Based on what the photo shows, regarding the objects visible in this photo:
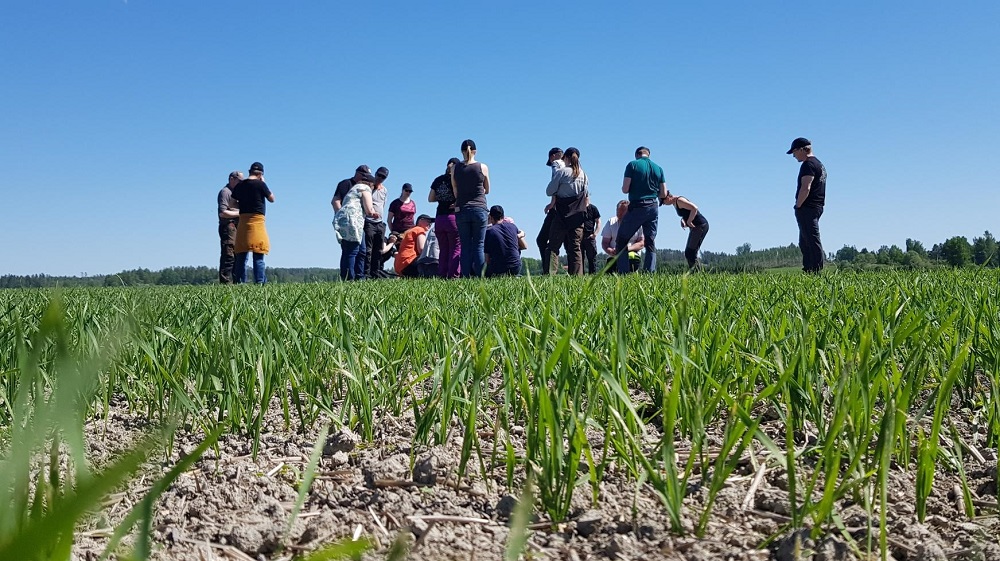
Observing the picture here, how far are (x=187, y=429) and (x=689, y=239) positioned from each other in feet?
34.6

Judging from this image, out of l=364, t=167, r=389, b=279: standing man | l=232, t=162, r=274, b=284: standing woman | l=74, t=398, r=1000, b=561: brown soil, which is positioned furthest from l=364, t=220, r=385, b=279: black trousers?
l=74, t=398, r=1000, b=561: brown soil

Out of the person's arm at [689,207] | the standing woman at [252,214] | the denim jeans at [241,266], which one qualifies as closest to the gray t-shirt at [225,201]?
the denim jeans at [241,266]

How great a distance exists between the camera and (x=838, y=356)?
1666mm

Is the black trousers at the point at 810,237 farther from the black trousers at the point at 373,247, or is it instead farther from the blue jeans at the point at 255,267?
the blue jeans at the point at 255,267

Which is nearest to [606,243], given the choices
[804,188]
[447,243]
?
[447,243]

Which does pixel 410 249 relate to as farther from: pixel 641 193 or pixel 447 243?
pixel 641 193

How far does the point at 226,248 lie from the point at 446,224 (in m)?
4.02

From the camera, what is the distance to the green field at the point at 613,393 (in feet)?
3.47

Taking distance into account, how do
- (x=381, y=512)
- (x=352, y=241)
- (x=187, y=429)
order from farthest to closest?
(x=352, y=241) < (x=187, y=429) < (x=381, y=512)

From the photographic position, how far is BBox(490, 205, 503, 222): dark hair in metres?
11.5

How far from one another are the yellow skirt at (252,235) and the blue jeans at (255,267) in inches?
5.2

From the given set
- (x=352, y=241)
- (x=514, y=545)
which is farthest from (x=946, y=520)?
(x=352, y=241)

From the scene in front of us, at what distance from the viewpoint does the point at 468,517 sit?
1092 mm

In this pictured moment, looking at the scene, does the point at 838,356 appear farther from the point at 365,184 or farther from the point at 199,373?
the point at 365,184
